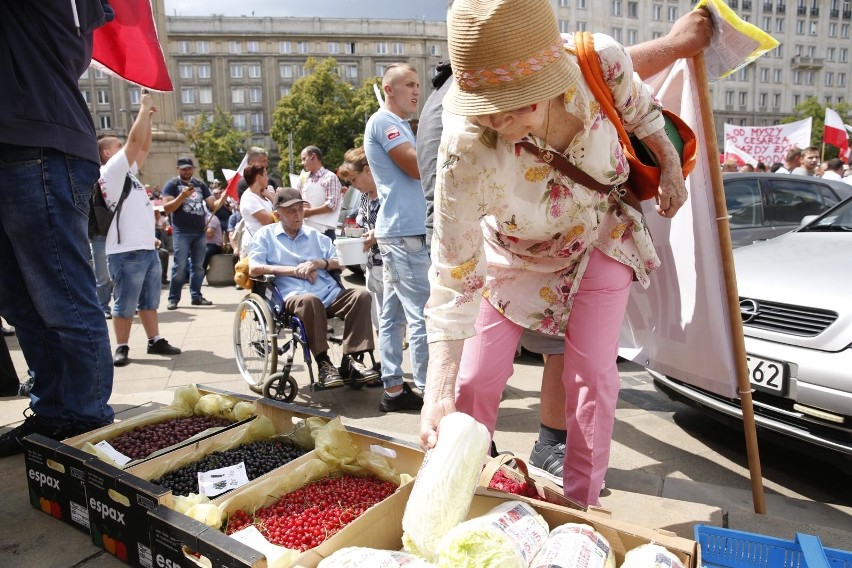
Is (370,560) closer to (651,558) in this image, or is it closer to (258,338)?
(651,558)

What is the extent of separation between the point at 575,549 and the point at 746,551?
2.05 ft

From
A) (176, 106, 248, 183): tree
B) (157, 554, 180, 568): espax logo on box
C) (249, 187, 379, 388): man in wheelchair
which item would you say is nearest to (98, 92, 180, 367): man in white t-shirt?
(249, 187, 379, 388): man in wheelchair

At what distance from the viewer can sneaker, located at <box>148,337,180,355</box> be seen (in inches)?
249

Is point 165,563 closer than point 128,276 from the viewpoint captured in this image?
Yes

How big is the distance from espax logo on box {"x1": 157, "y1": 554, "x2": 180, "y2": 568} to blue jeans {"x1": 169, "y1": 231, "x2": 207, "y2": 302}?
780 cm

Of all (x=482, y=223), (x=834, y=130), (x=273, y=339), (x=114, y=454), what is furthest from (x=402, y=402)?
(x=834, y=130)

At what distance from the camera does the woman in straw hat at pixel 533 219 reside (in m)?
1.67

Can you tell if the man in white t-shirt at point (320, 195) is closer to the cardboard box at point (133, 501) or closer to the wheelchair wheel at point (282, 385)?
the wheelchair wheel at point (282, 385)

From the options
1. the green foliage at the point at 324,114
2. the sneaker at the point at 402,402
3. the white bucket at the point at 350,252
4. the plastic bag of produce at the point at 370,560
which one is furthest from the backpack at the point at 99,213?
the green foliage at the point at 324,114

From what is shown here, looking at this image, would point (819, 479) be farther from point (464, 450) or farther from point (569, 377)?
point (464, 450)

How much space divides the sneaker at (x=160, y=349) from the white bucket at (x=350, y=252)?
2.41 m

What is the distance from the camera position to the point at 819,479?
10.6 feet

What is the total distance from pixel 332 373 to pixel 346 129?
189ft

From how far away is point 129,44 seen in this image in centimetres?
393
